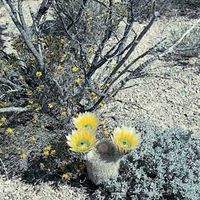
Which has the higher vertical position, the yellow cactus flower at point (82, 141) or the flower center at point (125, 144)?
the flower center at point (125, 144)

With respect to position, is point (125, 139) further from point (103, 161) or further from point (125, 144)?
point (103, 161)

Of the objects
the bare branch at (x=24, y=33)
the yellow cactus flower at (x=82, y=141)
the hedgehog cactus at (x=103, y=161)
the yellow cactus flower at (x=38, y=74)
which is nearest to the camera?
the yellow cactus flower at (x=82, y=141)

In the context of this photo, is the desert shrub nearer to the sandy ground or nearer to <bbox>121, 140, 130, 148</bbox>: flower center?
<bbox>121, 140, 130, 148</bbox>: flower center

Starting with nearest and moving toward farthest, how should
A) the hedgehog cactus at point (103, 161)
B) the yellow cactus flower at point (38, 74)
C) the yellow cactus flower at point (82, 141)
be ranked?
the yellow cactus flower at point (82, 141) < the hedgehog cactus at point (103, 161) < the yellow cactus flower at point (38, 74)

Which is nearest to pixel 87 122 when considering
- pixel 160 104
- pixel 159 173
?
pixel 159 173

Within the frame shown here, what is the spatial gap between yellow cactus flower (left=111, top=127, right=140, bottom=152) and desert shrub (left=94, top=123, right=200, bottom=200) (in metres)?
0.22

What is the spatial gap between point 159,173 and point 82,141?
0.60 metres

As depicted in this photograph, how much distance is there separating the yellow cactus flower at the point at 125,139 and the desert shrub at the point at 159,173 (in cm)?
22

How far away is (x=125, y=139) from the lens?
10.6 ft

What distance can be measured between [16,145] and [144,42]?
7.12 ft

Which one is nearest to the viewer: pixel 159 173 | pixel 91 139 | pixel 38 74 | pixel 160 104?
pixel 91 139

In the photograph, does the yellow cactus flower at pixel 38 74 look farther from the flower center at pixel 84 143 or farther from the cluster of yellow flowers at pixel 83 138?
the flower center at pixel 84 143

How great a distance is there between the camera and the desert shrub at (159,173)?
329cm

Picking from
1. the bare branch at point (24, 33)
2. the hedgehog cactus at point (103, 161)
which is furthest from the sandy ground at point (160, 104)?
the bare branch at point (24, 33)
